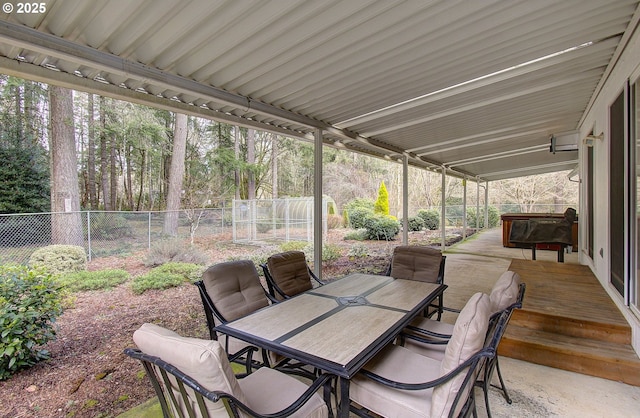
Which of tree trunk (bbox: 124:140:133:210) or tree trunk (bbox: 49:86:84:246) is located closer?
tree trunk (bbox: 49:86:84:246)

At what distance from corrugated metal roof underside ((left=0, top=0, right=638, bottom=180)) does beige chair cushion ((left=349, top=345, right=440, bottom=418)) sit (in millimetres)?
2334

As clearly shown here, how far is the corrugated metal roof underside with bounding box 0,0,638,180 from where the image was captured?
1827 millimetres

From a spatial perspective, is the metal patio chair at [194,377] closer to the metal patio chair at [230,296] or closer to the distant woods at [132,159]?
the metal patio chair at [230,296]

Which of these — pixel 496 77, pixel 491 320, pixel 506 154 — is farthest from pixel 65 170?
pixel 506 154

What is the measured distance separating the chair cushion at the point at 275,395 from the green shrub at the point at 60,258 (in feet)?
14.7

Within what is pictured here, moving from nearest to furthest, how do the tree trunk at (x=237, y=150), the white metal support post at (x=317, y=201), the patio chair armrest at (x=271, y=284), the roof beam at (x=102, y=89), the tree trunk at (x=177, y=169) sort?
the roof beam at (x=102, y=89) < the patio chair armrest at (x=271, y=284) < the white metal support post at (x=317, y=201) < the tree trunk at (x=177, y=169) < the tree trunk at (x=237, y=150)

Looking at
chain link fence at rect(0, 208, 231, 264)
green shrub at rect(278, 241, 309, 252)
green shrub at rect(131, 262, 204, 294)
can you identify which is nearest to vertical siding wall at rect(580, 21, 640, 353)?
green shrub at rect(278, 241, 309, 252)

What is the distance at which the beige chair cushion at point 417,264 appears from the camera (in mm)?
3336

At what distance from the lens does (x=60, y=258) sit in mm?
4523

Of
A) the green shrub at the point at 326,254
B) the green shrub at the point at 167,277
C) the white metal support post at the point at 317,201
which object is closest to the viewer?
the white metal support post at the point at 317,201

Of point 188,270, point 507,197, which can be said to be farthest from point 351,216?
point 507,197

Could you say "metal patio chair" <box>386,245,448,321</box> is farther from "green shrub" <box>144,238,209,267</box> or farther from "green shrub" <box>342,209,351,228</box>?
"green shrub" <box>342,209,351,228</box>

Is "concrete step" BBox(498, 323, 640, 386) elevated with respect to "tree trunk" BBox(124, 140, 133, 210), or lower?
lower

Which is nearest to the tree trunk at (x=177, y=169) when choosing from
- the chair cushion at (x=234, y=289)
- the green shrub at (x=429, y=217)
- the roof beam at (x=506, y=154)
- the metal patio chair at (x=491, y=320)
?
the chair cushion at (x=234, y=289)
